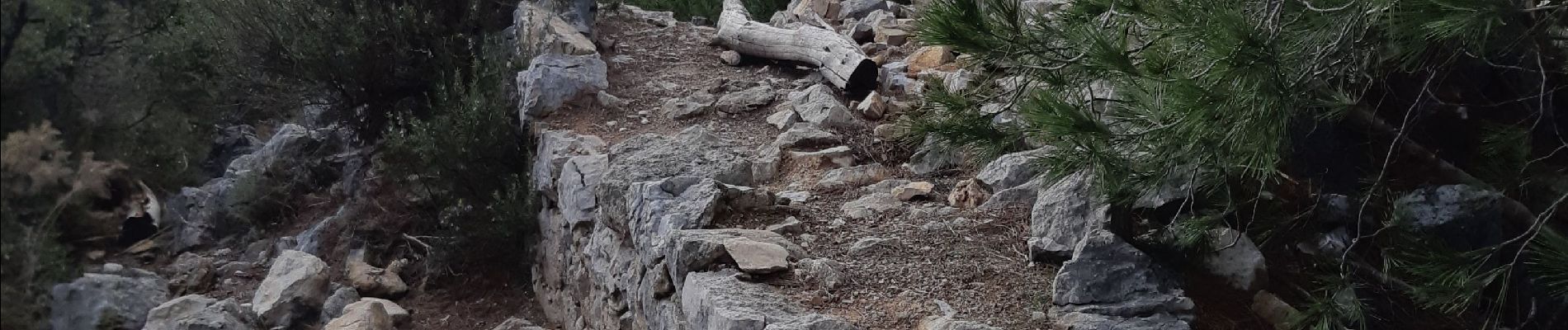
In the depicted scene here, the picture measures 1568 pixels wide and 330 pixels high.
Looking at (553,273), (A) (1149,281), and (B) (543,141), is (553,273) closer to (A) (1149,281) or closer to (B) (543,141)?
(B) (543,141)

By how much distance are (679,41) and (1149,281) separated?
5.28m

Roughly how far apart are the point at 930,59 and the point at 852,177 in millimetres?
1731

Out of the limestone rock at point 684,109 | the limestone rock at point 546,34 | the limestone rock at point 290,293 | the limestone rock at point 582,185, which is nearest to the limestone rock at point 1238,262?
the limestone rock at point 582,185

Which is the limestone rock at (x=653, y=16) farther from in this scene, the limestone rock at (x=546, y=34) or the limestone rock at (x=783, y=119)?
the limestone rock at (x=783, y=119)

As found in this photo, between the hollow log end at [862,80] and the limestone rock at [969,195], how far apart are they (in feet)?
5.46

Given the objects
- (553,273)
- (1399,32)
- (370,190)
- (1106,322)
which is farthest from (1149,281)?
(370,190)

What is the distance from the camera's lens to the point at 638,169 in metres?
5.13

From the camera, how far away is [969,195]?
4.66m

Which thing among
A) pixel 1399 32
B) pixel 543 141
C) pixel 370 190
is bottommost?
pixel 370 190

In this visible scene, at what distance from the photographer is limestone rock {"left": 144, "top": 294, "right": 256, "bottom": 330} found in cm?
376

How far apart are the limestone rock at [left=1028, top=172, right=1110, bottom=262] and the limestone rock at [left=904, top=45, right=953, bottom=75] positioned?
7.95 feet

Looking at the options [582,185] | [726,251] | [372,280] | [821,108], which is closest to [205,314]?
[372,280]

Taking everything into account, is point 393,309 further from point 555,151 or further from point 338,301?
point 555,151

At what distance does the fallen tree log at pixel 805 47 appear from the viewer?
6.36 m
